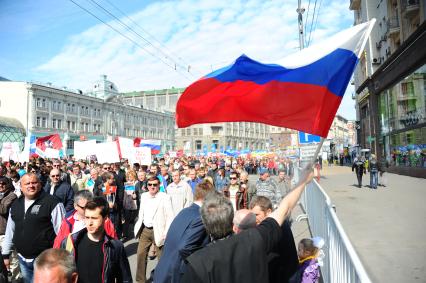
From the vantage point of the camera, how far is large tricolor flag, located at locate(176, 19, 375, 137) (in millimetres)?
3855

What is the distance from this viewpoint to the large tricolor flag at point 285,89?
386cm

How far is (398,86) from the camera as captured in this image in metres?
25.8

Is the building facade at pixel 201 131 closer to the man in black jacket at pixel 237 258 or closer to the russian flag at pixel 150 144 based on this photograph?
the russian flag at pixel 150 144

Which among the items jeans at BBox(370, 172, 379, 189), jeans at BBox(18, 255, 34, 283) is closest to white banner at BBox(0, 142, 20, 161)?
jeans at BBox(18, 255, 34, 283)

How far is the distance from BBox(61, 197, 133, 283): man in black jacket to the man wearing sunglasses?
95.5 inches

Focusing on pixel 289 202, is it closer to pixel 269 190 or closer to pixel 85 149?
pixel 269 190

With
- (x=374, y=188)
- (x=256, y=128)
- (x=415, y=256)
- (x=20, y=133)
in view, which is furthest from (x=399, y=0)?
(x=256, y=128)

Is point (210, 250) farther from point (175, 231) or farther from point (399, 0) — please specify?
point (399, 0)

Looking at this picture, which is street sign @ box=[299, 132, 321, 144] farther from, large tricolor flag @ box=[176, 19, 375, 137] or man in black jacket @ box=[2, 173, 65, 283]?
man in black jacket @ box=[2, 173, 65, 283]

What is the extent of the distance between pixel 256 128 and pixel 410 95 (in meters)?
123

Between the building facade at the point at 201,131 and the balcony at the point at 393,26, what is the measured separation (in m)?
73.4

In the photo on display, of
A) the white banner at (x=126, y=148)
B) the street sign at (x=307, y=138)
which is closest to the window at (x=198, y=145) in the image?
the white banner at (x=126, y=148)

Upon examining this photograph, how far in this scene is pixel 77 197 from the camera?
4.72 m

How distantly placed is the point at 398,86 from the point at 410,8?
205 inches
